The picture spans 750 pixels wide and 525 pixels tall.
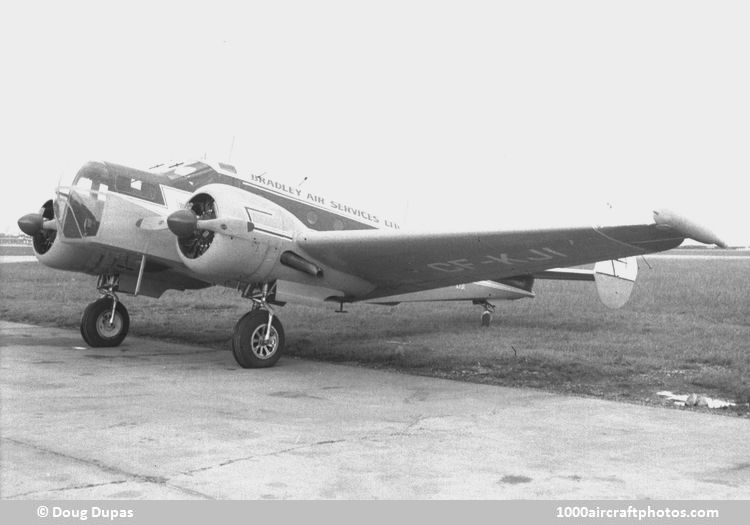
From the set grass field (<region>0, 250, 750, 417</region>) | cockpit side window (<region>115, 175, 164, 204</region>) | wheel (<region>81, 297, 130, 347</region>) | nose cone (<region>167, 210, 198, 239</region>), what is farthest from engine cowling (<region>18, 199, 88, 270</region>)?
nose cone (<region>167, 210, 198, 239</region>)

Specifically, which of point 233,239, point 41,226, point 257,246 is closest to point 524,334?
point 257,246

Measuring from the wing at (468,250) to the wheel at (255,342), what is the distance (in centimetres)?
102

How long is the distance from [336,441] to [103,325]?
283 inches

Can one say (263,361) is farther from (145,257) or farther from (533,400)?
(533,400)

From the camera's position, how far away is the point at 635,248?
25.8ft

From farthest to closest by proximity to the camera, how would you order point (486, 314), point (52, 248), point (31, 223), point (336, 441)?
point (486, 314), point (52, 248), point (31, 223), point (336, 441)

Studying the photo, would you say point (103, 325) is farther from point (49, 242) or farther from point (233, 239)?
point (233, 239)

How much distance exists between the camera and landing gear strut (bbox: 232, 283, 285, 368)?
9820 mm

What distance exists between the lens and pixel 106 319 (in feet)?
40.1

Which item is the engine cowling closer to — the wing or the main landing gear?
the wing

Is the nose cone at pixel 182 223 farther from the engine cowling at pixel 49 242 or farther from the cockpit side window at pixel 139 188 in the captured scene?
the engine cowling at pixel 49 242

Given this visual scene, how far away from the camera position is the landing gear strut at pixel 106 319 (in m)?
12.1

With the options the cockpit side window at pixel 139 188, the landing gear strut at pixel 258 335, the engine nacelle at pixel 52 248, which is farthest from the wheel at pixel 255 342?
the engine nacelle at pixel 52 248
